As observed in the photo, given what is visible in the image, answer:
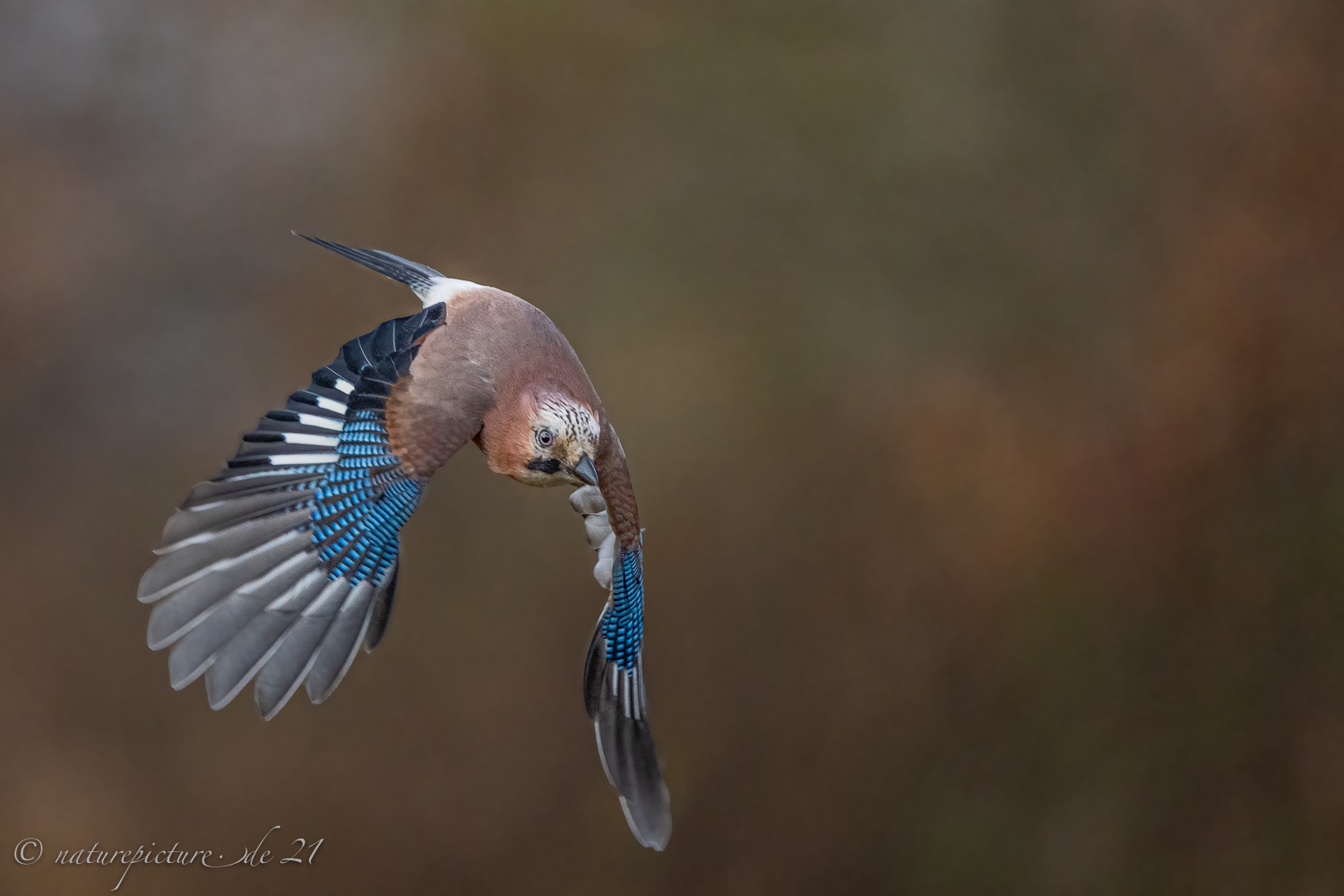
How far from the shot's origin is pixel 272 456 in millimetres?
956

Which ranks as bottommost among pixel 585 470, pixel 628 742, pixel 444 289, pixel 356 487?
pixel 628 742

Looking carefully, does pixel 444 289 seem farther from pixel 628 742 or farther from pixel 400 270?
pixel 628 742

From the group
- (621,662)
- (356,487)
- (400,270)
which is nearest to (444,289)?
(400,270)

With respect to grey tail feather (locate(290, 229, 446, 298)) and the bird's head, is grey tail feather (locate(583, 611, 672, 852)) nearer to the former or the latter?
the bird's head

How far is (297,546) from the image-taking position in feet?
3.07

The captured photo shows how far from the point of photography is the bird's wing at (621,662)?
1.00 metres

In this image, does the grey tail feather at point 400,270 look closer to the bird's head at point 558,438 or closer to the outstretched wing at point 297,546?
the outstretched wing at point 297,546

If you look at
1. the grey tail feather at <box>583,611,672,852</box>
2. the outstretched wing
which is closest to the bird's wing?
the grey tail feather at <box>583,611,672,852</box>

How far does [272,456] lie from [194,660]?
0.20 metres

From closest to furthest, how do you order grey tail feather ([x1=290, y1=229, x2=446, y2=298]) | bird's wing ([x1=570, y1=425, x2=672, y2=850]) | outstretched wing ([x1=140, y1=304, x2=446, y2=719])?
outstretched wing ([x1=140, y1=304, x2=446, y2=719]), bird's wing ([x1=570, y1=425, x2=672, y2=850]), grey tail feather ([x1=290, y1=229, x2=446, y2=298])

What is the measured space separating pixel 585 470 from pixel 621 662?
0.90ft

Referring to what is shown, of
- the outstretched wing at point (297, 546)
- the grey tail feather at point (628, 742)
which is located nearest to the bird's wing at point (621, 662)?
the grey tail feather at point (628, 742)

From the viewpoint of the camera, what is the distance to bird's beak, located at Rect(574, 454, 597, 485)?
0.94 metres

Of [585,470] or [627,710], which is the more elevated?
[585,470]
